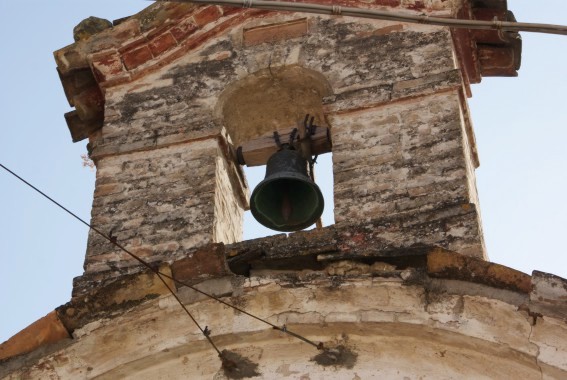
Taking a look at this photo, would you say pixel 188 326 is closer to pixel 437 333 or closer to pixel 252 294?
pixel 252 294

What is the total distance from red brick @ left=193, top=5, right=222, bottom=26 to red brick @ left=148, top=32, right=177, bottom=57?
206 mm

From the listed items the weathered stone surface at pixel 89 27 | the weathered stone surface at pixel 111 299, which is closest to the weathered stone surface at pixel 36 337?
the weathered stone surface at pixel 111 299

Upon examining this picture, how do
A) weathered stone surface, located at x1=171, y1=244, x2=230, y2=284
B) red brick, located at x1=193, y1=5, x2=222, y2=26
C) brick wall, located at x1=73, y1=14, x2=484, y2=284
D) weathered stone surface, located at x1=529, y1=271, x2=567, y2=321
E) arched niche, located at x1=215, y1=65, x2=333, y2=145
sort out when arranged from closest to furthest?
weathered stone surface, located at x1=529, y1=271, x2=567, y2=321 → weathered stone surface, located at x1=171, y1=244, x2=230, y2=284 → brick wall, located at x1=73, y1=14, x2=484, y2=284 → arched niche, located at x1=215, y1=65, x2=333, y2=145 → red brick, located at x1=193, y1=5, x2=222, y2=26

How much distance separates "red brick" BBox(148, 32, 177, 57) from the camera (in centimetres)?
910

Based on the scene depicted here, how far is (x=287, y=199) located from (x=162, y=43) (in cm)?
163

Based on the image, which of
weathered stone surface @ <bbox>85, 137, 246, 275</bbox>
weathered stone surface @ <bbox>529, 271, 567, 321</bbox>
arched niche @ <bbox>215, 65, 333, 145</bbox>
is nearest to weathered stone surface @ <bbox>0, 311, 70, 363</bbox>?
weathered stone surface @ <bbox>85, 137, 246, 275</bbox>

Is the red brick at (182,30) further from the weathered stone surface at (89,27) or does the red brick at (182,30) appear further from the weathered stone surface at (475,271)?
the weathered stone surface at (475,271)

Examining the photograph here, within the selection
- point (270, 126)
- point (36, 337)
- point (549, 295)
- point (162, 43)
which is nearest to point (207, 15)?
point (162, 43)

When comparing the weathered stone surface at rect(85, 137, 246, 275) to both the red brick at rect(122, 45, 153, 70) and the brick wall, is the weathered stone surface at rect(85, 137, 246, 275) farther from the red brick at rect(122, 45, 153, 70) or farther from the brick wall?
the red brick at rect(122, 45, 153, 70)

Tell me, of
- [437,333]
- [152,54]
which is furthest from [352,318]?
[152,54]

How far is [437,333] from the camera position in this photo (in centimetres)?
614

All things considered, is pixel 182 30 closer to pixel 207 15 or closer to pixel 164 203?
pixel 207 15

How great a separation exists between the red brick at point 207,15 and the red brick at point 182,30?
0.05m

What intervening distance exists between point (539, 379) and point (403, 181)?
196cm
